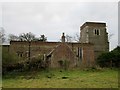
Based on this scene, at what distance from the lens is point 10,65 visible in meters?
42.0

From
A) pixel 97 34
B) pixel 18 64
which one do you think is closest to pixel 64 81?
pixel 18 64

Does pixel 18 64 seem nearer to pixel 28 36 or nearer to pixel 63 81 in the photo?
pixel 63 81

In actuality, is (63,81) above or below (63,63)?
below

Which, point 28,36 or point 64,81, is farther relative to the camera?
point 28,36

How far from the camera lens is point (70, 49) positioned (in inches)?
1939

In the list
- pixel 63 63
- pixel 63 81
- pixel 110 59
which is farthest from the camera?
pixel 110 59

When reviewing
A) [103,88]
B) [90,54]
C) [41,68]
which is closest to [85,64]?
[90,54]

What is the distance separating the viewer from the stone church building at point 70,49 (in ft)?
160

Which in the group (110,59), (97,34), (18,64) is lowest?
(18,64)

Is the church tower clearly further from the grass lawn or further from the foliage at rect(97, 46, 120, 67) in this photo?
the grass lawn

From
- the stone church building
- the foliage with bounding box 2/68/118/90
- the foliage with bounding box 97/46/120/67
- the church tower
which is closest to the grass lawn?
the foliage with bounding box 2/68/118/90

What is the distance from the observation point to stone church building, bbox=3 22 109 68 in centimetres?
4875

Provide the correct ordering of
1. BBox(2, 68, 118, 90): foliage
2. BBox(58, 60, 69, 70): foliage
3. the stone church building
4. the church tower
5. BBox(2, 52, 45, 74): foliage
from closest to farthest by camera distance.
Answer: BBox(2, 68, 118, 90): foliage → BBox(2, 52, 45, 74): foliage → BBox(58, 60, 69, 70): foliage → the stone church building → the church tower

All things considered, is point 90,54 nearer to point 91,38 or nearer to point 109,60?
point 109,60
